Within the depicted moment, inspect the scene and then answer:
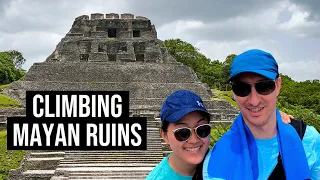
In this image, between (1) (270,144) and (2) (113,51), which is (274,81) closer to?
(1) (270,144)

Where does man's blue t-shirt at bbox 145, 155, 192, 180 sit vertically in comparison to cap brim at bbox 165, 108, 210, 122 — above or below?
below

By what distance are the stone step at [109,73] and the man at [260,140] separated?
26.0 metres

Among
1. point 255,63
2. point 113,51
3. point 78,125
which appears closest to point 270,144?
point 255,63

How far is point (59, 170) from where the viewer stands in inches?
602

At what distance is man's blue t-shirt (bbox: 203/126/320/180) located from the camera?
310 cm

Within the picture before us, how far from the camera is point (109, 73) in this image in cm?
3005

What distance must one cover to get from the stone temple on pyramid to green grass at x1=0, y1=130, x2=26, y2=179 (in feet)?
1.37

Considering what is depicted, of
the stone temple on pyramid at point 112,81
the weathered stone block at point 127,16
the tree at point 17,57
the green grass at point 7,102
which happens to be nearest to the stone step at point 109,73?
the stone temple on pyramid at point 112,81

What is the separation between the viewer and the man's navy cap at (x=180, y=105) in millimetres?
3406

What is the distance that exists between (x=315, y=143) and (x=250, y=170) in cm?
56

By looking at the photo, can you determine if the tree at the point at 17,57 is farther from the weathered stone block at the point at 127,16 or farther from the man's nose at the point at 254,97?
the man's nose at the point at 254,97

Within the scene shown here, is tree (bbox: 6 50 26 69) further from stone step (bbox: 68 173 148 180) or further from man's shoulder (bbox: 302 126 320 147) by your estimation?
man's shoulder (bbox: 302 126 320 147)

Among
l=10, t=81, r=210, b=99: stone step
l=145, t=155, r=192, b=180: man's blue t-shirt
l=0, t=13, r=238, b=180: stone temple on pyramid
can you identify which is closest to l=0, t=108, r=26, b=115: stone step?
l=0, t=13, r=238, b=180: stone temple on pyramid

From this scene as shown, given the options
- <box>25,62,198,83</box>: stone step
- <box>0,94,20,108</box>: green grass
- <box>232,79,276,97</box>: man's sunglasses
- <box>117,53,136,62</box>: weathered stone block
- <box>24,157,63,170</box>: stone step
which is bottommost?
<box>24,157,63,170</box>: stone step
